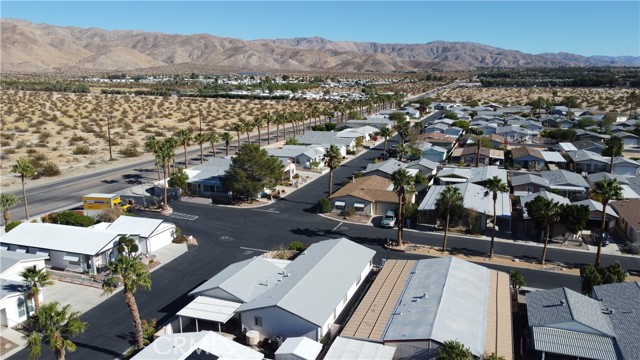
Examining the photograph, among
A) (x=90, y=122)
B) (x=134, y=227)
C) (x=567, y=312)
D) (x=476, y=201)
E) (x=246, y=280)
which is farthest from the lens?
(x=90, y=122)

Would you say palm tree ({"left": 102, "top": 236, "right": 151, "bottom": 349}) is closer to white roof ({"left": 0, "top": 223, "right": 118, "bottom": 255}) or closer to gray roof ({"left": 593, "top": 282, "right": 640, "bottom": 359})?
white roof ({"left": 0, "top": 223, "right": 118, "bottom": 255})

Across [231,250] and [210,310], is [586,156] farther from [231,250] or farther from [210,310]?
[210,310]

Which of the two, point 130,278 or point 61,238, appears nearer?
point 130,278

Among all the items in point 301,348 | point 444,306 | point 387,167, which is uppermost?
point 387,167

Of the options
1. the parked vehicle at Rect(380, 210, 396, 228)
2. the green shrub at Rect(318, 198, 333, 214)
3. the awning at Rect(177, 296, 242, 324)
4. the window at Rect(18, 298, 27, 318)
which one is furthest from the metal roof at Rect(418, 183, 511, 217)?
the window at Rect(18, 298, 27, 318)

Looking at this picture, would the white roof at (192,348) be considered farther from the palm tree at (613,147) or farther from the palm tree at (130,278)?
the palm tree at (613,147)

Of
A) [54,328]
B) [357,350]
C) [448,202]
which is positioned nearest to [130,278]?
[54,328]

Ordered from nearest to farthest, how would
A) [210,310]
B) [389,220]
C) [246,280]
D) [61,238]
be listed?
[210,310] → [246,280] → [61,238] → [389,220]
